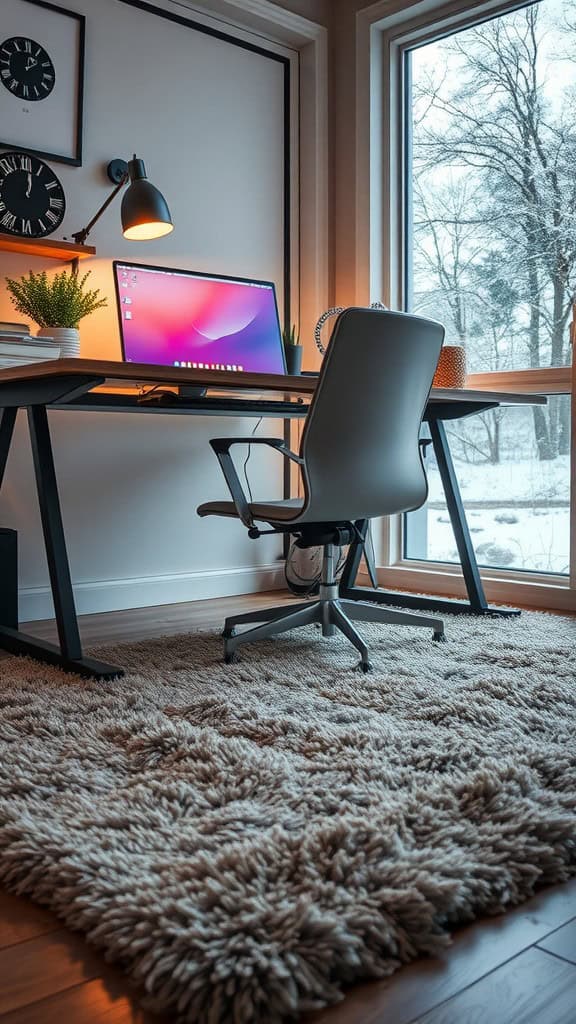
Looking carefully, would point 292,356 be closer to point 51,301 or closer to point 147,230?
point 147,230

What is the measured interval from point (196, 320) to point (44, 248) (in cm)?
54

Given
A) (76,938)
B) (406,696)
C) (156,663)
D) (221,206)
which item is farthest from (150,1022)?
(221,206)

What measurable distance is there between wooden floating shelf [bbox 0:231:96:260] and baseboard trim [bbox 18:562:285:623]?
108 cm

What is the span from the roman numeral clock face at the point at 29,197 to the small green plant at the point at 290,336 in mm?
895

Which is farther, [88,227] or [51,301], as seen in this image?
[88,227]

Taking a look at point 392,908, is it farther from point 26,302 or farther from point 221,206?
point 221,206

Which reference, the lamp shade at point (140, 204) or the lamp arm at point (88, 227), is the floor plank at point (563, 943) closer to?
the lamp shade at point (140, 204)

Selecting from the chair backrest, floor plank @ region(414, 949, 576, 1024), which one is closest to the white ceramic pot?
the chair backrest

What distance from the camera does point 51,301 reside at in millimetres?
2748

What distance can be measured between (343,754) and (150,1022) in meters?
0.67

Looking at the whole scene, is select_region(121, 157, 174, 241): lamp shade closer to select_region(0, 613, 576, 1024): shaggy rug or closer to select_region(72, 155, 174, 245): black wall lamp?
select_region(72, 155, 174, 245): black wall lamp

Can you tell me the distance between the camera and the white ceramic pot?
2.71 meters

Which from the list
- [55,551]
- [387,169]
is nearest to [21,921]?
[55,551]

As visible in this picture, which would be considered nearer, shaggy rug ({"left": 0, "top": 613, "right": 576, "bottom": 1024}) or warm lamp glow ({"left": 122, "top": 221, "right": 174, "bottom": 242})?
shaggy rug ({"left": 0, "top": 613, "right": 576, "bottom": 1024})
